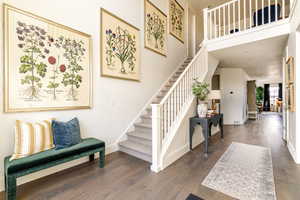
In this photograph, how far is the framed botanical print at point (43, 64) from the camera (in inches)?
76.7

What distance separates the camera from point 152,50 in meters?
4.22

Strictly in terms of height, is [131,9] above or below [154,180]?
above

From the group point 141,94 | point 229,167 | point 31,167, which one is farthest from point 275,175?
point 31,167

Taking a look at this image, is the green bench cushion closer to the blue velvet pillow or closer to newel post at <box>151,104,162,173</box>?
the blue velvet pillow

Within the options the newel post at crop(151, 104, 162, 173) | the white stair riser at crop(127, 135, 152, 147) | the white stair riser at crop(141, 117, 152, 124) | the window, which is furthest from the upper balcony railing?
the window

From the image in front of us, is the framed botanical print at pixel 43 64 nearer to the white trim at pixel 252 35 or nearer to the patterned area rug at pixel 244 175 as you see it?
the patterned area rug at pixel 244 175

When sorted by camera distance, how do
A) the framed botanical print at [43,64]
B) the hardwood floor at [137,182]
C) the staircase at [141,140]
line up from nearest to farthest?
the hardwood floor at [137,182] < the framed botanical print at [43,64] < the staircase at [141,140]

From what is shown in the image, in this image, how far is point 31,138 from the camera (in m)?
1.96

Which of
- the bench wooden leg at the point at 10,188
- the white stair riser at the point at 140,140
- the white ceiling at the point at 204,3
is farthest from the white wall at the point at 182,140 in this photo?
the white ceiling at the point at 204,3

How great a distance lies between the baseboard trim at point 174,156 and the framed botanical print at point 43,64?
68.9 inches

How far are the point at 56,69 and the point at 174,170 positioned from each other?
8.24 feet

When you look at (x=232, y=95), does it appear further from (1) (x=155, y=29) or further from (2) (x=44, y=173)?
(2) (x=44, y=173)

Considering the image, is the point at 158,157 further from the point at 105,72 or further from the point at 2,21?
the point at 2,21

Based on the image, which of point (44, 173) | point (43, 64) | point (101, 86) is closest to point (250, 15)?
point (101, 86)
